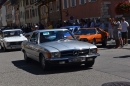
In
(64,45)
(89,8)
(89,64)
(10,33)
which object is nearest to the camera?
(64,45)

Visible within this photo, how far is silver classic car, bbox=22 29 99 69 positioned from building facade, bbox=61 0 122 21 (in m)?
20.4

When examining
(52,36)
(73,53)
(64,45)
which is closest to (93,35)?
(52,36)

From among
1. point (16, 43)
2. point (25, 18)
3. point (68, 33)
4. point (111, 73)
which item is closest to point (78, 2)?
point (16, 43)

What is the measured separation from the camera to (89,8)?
116 ft

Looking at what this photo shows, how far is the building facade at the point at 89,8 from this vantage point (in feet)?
108

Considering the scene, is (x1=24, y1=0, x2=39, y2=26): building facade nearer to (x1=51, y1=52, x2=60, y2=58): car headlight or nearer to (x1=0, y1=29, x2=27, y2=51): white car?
(x1=0, y1=29, x2=27, y2=51): white car

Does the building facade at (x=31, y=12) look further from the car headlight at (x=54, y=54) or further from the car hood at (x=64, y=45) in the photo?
the car headlight at (x=54, y=54)

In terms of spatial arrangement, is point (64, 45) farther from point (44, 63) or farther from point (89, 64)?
point (89, 64)

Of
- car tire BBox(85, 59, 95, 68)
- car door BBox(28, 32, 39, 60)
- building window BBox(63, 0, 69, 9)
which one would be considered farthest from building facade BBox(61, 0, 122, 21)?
car tire BBox(85, 59, 95, 68)

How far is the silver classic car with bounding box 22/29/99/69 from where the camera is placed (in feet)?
36.9

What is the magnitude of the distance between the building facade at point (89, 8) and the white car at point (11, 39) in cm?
1163

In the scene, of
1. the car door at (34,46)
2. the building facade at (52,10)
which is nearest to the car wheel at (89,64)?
the car door at (34,46)

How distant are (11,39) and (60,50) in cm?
1189

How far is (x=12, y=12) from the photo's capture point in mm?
87938
